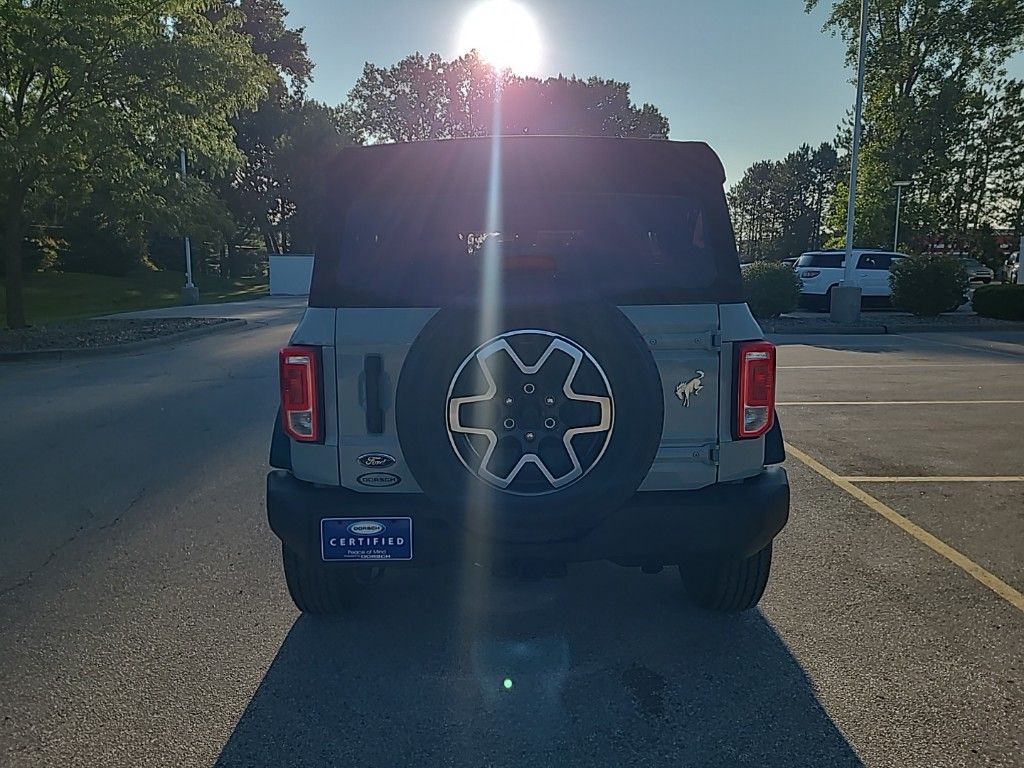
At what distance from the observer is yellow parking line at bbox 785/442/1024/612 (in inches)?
149

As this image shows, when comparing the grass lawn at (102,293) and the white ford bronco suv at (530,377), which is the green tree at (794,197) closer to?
the grass lawn at (102,293)

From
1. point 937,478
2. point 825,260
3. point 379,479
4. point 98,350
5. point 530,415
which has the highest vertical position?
point 825,260

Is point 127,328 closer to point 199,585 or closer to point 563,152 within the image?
point 199,585

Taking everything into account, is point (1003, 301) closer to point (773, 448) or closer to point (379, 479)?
point (773, 448)

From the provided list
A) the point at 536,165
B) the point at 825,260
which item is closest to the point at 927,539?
the point at 536,165

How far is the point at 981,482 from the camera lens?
18.6ft

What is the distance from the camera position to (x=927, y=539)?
4.50m

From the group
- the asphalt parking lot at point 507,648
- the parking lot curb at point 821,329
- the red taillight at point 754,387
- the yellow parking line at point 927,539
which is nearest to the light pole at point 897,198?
the parking lot curb at point 821,329

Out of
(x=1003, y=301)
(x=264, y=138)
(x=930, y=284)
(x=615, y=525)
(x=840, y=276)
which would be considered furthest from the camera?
(x=264, y=138)

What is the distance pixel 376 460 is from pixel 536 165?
1373 mm

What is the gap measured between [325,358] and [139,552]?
2346 mm

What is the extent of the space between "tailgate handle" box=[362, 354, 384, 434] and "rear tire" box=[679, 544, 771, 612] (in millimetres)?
1503

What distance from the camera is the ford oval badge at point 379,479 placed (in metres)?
2.89

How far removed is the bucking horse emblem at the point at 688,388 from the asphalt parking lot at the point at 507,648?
1.10 metres
